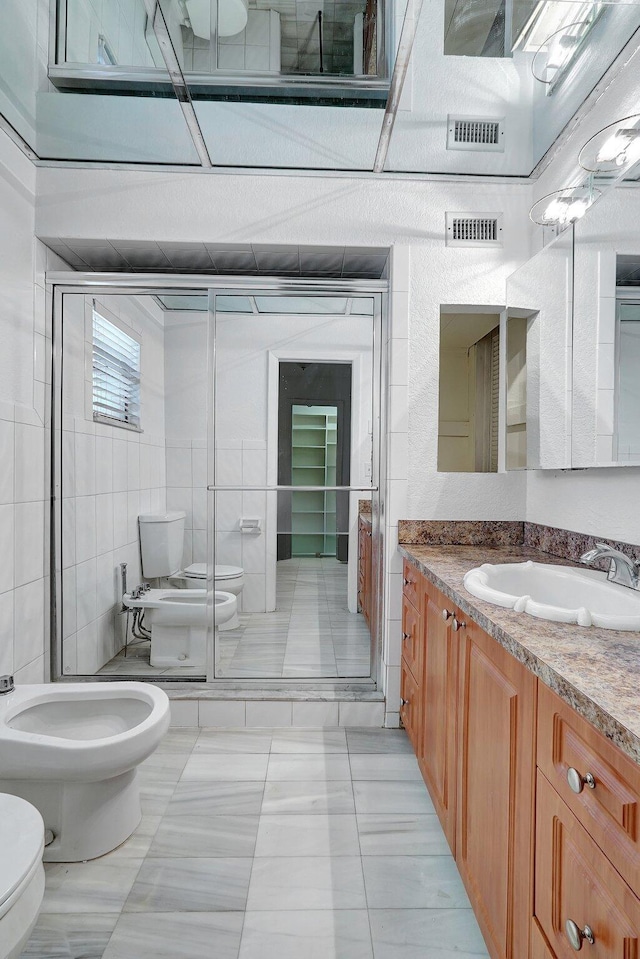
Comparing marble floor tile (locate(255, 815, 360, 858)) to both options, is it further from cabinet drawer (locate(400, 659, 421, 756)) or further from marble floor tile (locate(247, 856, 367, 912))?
cabinet drawer (locate(400, 659, 421, 756))

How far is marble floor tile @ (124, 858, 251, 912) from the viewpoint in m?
1.49

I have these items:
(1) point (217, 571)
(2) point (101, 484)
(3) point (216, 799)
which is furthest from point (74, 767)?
(2) point (101, 484)

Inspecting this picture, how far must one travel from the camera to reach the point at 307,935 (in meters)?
1.40

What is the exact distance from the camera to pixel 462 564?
6.28 ft

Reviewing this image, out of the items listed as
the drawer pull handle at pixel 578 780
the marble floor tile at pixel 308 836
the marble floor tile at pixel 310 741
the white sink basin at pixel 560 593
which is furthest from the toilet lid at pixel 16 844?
the marble floor tile at pixel 310 741

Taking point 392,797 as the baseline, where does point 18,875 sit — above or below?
above

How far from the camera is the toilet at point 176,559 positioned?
2.63m

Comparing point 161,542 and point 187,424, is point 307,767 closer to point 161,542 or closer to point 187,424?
point 161,542

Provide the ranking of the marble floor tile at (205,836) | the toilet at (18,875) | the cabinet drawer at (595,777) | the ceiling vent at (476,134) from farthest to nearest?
1. the ceiling vent at (476,134)
2. the marble floor tile at (205,836)
3. the toilet at (18,875)
4. the cabinet drawer at (595,777)

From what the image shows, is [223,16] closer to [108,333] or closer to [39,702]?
[108,333]

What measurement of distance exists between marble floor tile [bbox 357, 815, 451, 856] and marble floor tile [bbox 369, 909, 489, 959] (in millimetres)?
230

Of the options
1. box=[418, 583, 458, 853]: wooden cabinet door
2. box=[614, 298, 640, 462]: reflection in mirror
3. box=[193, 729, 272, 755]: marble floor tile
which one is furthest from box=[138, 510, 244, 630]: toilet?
box=[614, 298, 640, 462]: reflection in mirror

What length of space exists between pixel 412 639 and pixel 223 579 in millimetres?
971

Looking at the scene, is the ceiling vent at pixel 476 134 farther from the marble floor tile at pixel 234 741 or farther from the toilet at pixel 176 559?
the marble floor tile at pixel 234 741
